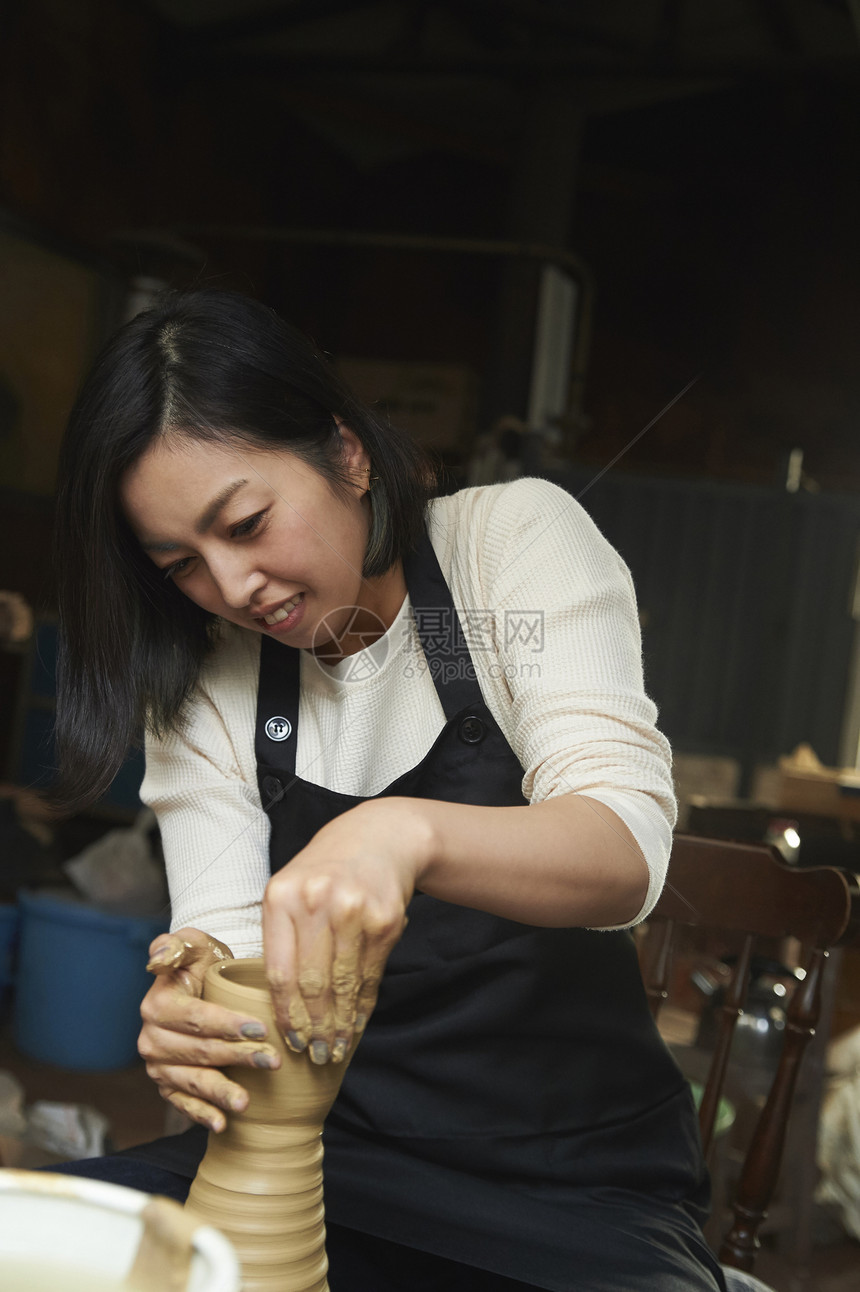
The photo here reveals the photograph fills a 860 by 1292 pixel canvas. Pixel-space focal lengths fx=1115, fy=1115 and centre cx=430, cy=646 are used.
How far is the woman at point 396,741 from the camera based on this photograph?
825 mm

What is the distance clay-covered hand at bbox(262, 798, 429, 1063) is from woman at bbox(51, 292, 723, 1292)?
0.16m

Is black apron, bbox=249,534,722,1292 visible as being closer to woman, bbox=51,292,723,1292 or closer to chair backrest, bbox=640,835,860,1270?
woman, bbox=51,292,723,1292

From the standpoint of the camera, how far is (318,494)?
0.92m

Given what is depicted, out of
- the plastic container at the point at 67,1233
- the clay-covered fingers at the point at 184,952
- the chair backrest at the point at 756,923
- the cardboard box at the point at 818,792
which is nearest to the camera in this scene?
the plastic container at the point at 67,1233

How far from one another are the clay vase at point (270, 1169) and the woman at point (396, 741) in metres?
0.11

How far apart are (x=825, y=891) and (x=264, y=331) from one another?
736 mm

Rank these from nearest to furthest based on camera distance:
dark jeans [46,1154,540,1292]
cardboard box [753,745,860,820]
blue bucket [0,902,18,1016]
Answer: dark jeans [46,1154,540,1292], blue bucket [0,902,18,1016], cardboard box [753,745,860,820]

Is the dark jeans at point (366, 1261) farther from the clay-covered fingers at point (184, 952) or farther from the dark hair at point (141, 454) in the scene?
the dark hair at point (141, 454)

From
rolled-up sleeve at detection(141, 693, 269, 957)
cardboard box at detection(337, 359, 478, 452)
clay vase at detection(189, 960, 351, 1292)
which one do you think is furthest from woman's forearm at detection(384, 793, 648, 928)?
cardboard box at detection(337, 359, 478, 452)

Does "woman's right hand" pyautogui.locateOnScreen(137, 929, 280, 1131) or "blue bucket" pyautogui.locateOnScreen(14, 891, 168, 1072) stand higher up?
"woman's right hand" pyautogui.locateOnScreen(137, 929, 280, 1131)

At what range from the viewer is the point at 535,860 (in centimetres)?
69

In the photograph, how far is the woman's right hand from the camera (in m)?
0.62

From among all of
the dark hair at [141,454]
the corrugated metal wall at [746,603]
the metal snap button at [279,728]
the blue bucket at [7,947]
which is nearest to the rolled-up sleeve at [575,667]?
the dark hair at [141,454]

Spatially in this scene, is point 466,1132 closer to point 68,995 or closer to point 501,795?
point 501,795
